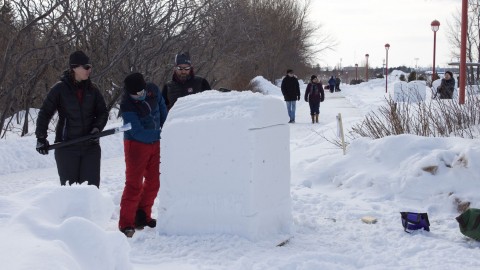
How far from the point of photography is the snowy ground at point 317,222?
9.03 feet

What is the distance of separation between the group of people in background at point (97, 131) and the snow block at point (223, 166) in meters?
0.37

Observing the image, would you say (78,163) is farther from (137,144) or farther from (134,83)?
(134,83)

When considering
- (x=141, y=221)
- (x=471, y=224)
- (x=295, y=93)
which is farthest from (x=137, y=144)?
(x=295, y=93)

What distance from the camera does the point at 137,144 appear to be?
529 cm

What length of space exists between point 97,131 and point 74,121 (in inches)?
8.6

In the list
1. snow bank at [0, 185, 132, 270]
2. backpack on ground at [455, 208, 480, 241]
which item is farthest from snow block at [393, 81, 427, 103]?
snow bank at [0, 185, 132, 270]

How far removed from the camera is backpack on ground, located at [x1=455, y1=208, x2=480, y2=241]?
4863 mm

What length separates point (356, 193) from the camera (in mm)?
6984

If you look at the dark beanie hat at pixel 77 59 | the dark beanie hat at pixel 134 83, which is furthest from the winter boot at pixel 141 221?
the dark beanie hat at pixel 77 59

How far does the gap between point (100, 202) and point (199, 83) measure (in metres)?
3.04

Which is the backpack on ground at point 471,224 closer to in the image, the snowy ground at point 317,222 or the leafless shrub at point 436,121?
the snowy ground at point 317,222

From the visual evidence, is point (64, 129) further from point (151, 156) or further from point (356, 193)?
point (356, 193)

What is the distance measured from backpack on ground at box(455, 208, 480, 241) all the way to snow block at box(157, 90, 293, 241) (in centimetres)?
145

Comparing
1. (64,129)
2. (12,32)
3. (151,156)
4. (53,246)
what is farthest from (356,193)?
(12,32)
